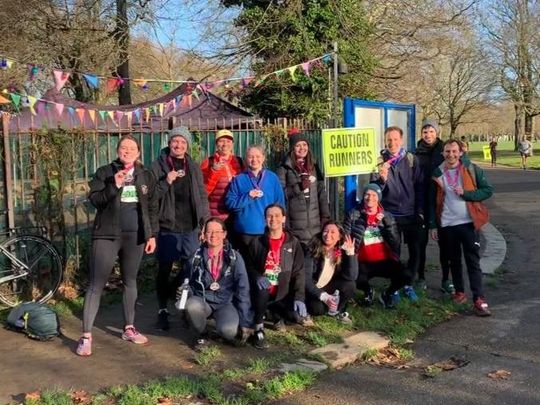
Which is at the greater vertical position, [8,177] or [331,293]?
[8,177]

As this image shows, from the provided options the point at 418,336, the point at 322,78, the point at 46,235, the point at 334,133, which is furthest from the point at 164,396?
the point at 322,78

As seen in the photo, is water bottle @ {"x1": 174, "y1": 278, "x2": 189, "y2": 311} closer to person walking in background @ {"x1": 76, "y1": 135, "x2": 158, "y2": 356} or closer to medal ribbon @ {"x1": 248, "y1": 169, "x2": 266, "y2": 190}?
person walking in background @ {"x1": 76, "y1": 135, "x2": 158, "y2": 356}

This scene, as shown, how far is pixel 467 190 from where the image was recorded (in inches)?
242

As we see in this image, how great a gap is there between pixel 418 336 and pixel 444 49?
18.5 meters

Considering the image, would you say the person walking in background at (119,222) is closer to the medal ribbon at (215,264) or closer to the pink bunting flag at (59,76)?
the medal ribbon at (215,264)

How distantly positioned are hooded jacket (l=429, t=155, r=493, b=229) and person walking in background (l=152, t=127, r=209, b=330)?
2.38m

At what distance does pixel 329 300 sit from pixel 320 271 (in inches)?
11.2

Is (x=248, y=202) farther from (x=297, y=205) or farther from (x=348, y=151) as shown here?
(x=348, y=151)

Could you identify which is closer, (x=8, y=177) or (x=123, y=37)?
(x=8, y=177)

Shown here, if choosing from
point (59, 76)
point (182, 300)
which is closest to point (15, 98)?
point (59, 76)

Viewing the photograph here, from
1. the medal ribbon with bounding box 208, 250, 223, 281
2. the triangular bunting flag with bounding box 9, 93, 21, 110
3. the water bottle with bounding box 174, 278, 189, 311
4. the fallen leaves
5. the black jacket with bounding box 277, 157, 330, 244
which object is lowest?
the fallen leaves

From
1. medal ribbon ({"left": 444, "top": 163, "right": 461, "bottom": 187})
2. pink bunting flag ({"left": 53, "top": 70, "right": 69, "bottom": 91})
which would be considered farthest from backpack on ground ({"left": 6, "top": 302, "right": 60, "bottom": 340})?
medal ribbon ({"left": 444, "top": 163, "right": 461, "bottom": 187})

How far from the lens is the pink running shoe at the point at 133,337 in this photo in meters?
5.14

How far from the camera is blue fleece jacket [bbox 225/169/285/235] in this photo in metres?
5.68
